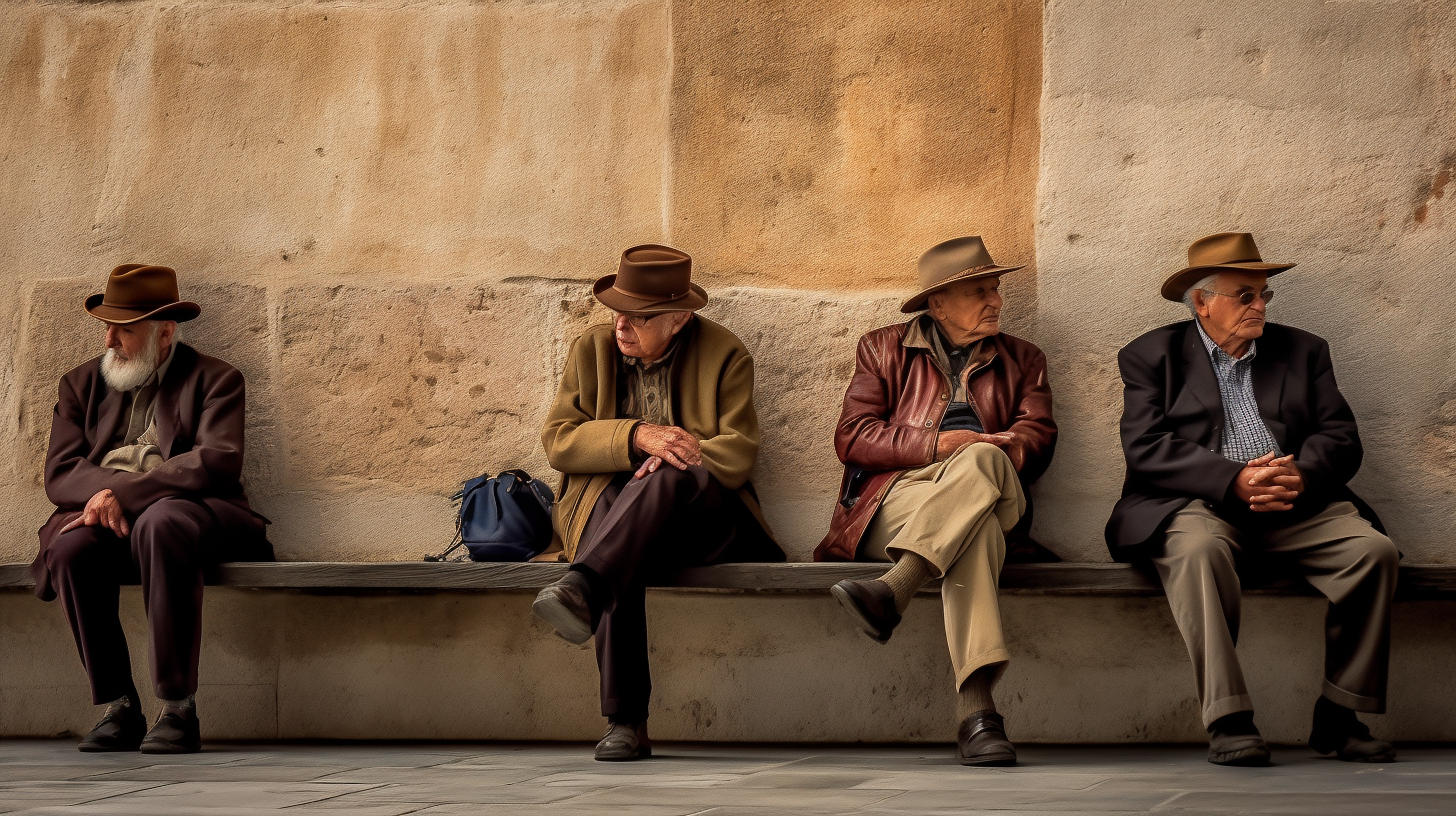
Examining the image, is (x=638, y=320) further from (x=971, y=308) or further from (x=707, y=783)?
(x=707, y=783)

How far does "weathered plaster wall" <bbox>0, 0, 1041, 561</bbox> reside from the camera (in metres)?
5.82

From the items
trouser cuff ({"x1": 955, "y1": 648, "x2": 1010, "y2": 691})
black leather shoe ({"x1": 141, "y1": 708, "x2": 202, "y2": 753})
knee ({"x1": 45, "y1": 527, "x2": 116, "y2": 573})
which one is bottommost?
black leather shoe ({"x1": 141, "y1": 708, "x2": 202, "y2": 753})

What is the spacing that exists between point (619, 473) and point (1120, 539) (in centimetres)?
167

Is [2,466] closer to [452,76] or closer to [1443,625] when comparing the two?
[452,76]

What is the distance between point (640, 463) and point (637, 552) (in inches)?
17.7

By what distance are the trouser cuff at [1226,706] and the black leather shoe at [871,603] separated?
3.08 feet

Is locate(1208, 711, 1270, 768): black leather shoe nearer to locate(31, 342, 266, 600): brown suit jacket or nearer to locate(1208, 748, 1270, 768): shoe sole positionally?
locate(1208, 748, 1270, 768): shoe sole

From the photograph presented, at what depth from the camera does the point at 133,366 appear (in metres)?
5.70

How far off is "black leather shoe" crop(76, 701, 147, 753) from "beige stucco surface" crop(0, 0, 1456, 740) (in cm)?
63

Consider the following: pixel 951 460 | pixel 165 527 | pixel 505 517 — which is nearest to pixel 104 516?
pixel 165 527

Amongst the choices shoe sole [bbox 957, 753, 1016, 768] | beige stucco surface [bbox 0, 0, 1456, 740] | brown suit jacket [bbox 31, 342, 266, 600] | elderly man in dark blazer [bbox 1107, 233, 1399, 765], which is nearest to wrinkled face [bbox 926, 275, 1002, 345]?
beige stucco surface [bbox 0, 0, 1456, 740]

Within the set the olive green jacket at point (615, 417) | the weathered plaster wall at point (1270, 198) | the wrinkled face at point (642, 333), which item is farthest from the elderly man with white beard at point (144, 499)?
the weathered plaster wall at point (1270, 198)

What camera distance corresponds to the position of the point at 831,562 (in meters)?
5.12

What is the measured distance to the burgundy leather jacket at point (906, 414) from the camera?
5176 mm
